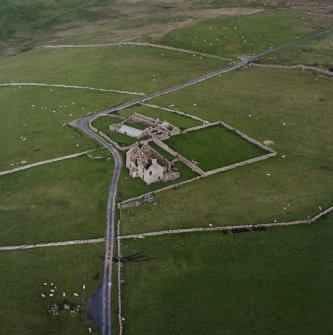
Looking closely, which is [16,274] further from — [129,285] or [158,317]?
[158,317]

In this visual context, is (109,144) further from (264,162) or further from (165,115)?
(264,162)

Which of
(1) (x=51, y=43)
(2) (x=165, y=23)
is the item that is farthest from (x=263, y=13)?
(1) (x=51, y=43)

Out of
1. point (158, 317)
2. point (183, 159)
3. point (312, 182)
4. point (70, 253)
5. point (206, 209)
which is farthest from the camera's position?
point (183, 159)

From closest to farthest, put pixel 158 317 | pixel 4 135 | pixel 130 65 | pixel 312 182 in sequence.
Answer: pixel 158 317 < pixel 312 182 < pixel 4 135 < pixel 130 65

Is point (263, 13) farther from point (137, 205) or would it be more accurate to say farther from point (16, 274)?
point (16, 274)

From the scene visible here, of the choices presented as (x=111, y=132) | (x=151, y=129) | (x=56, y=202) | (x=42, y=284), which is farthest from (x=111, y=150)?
(x=42, y=284)

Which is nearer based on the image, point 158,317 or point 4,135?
point 158,317
